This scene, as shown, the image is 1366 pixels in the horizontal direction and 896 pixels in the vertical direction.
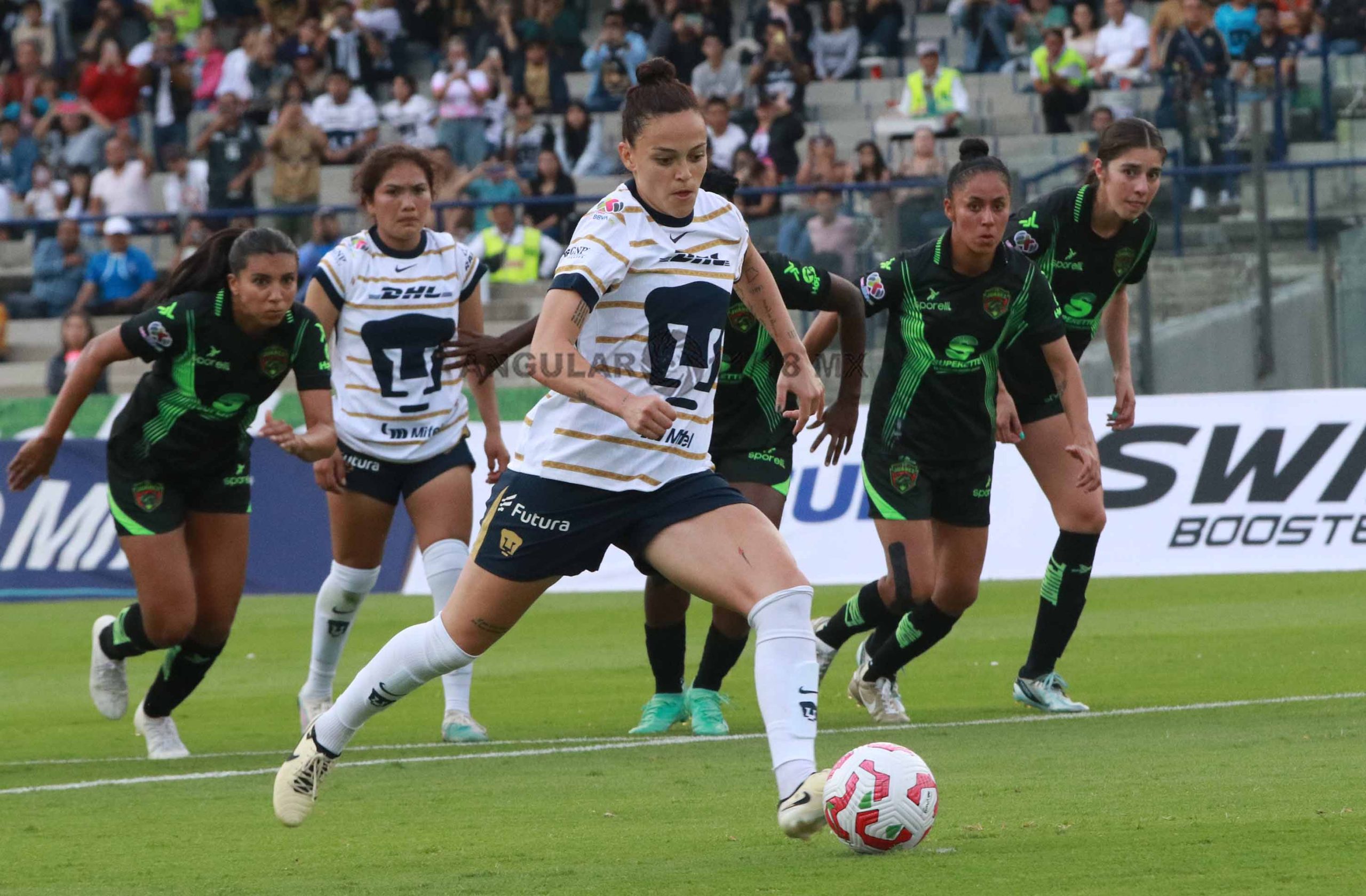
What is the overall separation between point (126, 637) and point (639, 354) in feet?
13.4

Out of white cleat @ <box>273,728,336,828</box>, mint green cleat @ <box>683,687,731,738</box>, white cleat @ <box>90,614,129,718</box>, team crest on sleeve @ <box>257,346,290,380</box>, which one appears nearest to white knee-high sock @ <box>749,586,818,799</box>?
white cleat @ <box>273,728,336,828</box>

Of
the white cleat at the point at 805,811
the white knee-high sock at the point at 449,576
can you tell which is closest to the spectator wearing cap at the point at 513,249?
the white knee-high sock at the point at 449,576

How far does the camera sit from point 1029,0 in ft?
73.1

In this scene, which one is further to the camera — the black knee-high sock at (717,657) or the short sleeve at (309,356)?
the black knee-high sock at (717,657)

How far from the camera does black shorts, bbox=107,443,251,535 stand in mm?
8031

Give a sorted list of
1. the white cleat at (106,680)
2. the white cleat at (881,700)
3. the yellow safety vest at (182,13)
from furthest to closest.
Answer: the yellow safety vest at (182,13), the white cleat at (106,680), the white cleat at (881,700)

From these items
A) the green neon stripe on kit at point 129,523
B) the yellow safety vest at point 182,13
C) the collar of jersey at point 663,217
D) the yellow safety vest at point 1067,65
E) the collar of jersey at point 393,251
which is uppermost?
the yellow safety vest at point 182,13

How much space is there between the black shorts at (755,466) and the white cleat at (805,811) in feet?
10.5

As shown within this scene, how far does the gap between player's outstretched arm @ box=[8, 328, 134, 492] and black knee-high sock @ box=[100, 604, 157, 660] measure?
3.32 ft

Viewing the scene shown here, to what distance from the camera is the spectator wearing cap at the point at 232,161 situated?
2192 cm

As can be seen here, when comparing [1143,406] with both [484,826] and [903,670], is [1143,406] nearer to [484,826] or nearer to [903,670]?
[903,670]

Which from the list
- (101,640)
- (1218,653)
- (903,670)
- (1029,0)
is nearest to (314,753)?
(101,640)

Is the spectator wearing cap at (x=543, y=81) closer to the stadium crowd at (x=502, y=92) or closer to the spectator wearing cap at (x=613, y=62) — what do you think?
the stadium crowd at (x=502, y=92)

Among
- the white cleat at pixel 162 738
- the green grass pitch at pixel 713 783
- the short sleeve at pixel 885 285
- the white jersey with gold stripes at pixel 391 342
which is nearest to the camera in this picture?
the green grass pitch at pixel 713 783
